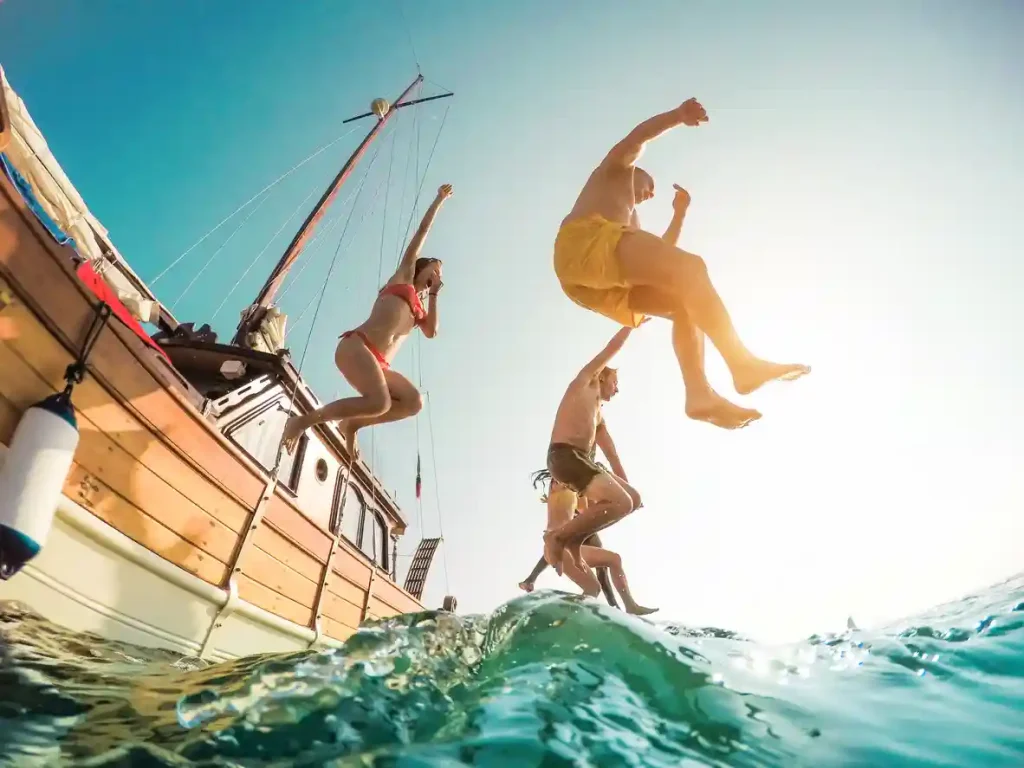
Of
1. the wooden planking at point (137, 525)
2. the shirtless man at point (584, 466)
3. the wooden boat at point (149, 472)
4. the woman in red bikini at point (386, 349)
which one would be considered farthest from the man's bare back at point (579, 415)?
the wooden planking at point (137, 525)

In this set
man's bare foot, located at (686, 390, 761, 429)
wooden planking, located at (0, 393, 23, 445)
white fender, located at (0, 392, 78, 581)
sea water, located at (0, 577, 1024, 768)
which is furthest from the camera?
Result: man's bare foot, located at (686, 390, 761, 429)

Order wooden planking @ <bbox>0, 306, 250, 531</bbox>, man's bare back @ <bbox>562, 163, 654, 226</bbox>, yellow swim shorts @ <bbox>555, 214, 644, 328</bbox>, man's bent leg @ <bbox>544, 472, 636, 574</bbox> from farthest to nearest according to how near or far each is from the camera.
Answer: man's bent leg @ <bbox>544, 472, 636, 574</bbox>
man's bare back @ <bbox>562, 163, 654, 226</bbox>
yellow swim shorts @ <bbox>555, 214, 644, 328</bbox>
wooden planking @ <bbox>0, 306, 250, 531</bbox>

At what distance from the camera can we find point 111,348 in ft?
8.30

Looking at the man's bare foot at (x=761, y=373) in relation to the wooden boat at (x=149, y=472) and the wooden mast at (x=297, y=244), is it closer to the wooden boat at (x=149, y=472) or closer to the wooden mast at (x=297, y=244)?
the wooden boat at (x=149, y=472)

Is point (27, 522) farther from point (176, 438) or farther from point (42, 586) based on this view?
point (176, 438)

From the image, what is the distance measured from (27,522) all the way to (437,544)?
8526 millimetres

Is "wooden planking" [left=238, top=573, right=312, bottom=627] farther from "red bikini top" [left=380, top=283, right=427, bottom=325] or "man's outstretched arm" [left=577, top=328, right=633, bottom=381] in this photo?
"man's outstretched arm" [left=577, top=328, right=633, bottom=381]

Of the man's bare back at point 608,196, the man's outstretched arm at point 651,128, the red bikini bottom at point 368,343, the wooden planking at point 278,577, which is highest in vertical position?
the man's outstretched arm at point 651,128

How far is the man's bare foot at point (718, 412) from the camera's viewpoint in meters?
2.49

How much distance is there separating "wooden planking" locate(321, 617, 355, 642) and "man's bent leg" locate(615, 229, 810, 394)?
3.56m

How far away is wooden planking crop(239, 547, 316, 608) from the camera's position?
352 centimetres

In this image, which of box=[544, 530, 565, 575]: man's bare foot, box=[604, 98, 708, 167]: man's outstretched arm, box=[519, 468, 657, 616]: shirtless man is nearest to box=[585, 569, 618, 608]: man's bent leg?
box=[519, 468, 657, 616]: shirtless man

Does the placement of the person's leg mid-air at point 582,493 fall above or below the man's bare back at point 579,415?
below

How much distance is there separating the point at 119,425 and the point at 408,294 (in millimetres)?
2003
